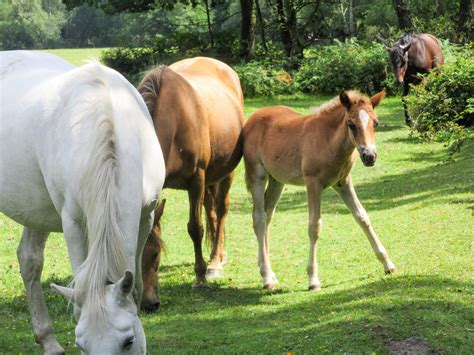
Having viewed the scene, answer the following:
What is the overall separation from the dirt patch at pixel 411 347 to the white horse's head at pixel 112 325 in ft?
7.19

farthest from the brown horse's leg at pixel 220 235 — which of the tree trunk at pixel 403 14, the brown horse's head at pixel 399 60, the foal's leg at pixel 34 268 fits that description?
the tree trunk at pixel 403 14

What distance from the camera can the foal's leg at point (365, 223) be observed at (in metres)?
8.16

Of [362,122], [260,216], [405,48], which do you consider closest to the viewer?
[362,122]

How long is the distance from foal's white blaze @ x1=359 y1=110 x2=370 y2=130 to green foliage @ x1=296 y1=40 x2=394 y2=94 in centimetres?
1731

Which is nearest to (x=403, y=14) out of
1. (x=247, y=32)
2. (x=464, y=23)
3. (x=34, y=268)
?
(x=464, y=23)

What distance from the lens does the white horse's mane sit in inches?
157

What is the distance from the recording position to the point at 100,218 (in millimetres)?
4227

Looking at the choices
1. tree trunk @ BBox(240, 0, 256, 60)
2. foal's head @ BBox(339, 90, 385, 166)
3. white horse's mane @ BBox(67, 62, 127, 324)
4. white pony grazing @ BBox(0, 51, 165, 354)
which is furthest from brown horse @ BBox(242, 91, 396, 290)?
tree trunk @ BBox(240, 0, 256, 60)

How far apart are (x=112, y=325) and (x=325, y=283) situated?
15.6 ft

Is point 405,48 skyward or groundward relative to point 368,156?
groundward

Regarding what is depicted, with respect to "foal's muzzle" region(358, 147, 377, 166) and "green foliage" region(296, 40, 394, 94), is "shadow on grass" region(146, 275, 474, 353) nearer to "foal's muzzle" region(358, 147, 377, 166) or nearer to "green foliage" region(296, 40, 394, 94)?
"foal's muzzle" region(358, 147, 377, 166)

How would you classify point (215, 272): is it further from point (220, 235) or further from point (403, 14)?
point (403, 14)

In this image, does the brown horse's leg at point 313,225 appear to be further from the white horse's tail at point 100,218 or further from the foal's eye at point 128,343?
the foal's eye at point 128,343

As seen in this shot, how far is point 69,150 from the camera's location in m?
4.71
